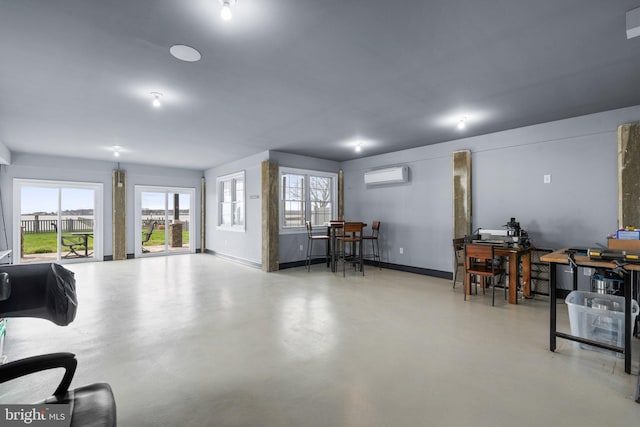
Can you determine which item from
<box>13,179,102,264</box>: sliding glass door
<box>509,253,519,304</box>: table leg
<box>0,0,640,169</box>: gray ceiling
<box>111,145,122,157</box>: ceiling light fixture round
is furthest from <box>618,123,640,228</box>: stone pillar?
<box>13,179,102,264</box>: sliding glass door

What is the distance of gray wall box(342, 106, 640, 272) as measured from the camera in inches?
157

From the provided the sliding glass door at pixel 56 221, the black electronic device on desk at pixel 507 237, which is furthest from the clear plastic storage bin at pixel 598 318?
the sliding glass door at pixel 56 221

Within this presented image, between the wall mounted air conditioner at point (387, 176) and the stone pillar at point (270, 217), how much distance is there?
6.94ft

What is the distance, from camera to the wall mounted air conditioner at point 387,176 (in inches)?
241

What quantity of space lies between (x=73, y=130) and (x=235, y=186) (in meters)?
3.50

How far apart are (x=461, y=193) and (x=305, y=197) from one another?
132 inches

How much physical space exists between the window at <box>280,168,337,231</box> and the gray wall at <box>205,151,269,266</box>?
0.54 m

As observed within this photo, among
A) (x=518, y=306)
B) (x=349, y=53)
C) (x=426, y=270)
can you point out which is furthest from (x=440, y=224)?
(x=349, y=53)

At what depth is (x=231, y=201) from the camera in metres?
7.93

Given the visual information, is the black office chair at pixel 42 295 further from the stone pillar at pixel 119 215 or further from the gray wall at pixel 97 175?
the stone pillar at pixel 119 215

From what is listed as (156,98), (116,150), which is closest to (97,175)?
(116,150)

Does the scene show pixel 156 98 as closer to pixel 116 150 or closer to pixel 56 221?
pixel 116 150

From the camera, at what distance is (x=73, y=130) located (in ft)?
16.0

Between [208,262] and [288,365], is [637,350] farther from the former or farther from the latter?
[208,262]
